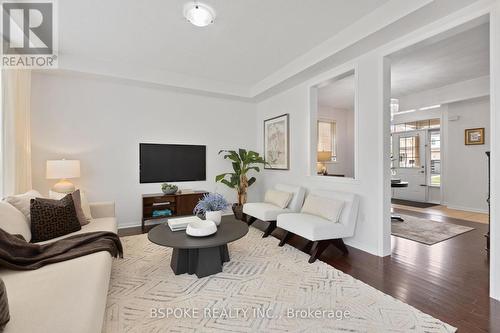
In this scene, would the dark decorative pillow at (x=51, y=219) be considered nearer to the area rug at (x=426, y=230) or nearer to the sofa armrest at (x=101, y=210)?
Answer: the sofa armrest at (x=101, y=210)

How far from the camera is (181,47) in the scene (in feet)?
10.9

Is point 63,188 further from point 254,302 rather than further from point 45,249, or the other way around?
point 254,302

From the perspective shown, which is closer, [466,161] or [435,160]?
[466,161]

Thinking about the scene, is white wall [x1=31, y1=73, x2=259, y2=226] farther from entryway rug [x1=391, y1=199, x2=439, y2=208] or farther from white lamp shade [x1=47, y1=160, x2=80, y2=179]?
entryway rug [x1=391, y1=199, x2=439, y2=208]

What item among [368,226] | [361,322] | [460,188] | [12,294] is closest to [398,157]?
[460,188]

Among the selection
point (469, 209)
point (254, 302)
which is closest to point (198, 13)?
point (254, 302)

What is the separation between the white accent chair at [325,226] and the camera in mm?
2758

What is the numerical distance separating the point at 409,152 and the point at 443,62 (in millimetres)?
3456

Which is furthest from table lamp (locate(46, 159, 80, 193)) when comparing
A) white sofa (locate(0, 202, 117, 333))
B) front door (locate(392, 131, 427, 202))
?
front door (locate(392, 131, 427, 202))

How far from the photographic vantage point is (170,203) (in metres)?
4.36

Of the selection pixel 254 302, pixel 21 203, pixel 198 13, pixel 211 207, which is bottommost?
pixel 254 302

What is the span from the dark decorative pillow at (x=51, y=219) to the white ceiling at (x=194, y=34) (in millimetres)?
2051

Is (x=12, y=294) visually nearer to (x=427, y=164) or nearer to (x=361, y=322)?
(x=361, y=322)

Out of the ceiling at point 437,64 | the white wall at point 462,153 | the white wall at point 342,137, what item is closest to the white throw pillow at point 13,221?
the ceiling at point 437,64
